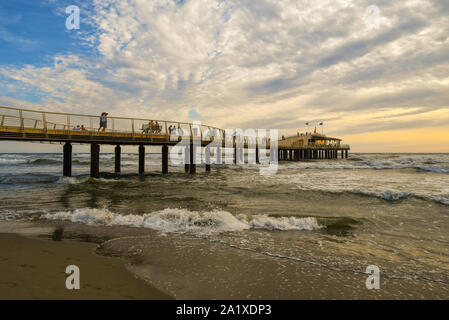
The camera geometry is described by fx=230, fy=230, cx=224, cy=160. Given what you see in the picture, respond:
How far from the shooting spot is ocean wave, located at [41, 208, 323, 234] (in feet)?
20.6

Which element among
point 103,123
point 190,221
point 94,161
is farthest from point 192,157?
point 190,221

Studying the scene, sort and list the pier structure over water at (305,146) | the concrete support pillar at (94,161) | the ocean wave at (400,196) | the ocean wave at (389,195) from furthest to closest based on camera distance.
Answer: the pier structure over water at (305,146)
the concrete support pillar at (94,161)
the ocean wave at (389,195)
the ocean wave at (400,196)

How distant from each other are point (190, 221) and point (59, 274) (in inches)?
139

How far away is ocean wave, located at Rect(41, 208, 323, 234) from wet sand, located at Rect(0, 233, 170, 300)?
6.11 ft

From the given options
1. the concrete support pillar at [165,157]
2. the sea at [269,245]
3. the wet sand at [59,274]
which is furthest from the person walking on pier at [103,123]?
the wet sand at [59,274]

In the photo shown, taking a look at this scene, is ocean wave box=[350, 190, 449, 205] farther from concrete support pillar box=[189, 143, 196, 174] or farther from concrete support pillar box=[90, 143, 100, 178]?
concrete support pillar box=[90, 143, 100, 178]

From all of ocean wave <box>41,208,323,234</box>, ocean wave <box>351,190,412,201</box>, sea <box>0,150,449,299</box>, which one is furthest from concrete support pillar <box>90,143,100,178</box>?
ocean wave <box>351,190,412,201</box>

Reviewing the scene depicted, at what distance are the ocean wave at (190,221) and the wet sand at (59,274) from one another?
1.86 meters

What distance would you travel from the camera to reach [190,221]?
6664 mm

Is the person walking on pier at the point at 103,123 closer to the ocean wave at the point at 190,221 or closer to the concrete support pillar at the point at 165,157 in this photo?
the concrete support pillar at the point at 165,157

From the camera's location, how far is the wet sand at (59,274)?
116 inches

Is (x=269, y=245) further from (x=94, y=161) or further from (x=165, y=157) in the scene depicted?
(x=165, y=157)

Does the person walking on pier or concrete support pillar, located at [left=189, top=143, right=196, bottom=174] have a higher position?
the person walking on pier
